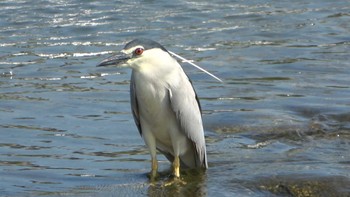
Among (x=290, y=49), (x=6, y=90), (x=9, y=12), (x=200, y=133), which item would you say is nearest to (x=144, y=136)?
(x=200, y=133)

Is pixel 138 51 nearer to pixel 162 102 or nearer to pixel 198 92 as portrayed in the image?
pixel 162 102

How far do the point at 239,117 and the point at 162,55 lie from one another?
250cm

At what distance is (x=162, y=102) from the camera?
24.7 feet

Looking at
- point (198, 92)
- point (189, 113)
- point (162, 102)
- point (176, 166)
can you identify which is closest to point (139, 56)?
point (162, 102)

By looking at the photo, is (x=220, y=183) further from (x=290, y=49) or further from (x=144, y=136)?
(x=290, y=49)

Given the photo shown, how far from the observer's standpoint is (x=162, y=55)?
24.2ft

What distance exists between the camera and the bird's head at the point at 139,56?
23.7 ft

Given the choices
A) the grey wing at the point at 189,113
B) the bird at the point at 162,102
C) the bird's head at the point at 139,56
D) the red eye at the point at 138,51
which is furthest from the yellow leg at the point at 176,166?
the red eye at the point at 138,51

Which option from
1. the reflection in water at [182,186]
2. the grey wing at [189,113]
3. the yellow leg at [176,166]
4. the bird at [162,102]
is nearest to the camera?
the reflection in water at [182,186]

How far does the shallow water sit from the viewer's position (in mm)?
7551

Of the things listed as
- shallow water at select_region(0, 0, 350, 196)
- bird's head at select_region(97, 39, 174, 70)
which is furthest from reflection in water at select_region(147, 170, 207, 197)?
bird's head at select_region(97, 39, 174, 70)

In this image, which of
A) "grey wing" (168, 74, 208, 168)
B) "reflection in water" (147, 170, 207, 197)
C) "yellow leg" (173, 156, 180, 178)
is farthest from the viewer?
"yellow leg" (173, 156, 180, 178)

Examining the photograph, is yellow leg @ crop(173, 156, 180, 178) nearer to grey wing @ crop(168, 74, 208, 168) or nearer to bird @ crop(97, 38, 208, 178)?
bird @ crop(97, 38, 208, 178)

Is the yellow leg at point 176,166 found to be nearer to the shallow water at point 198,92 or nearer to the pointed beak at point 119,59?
the shallow water at point 198,92
